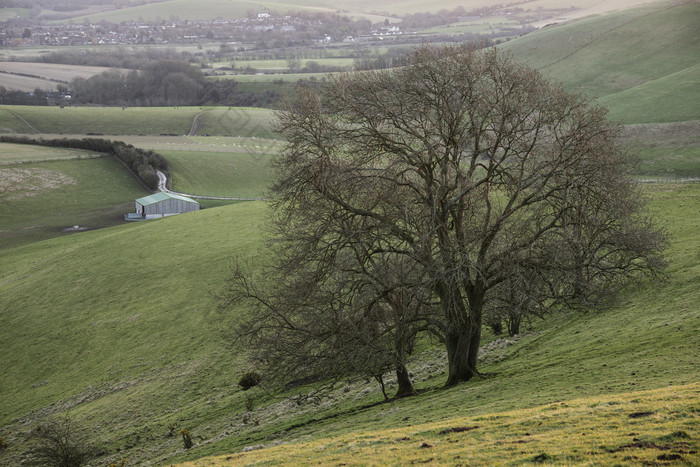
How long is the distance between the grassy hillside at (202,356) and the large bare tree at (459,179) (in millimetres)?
3387

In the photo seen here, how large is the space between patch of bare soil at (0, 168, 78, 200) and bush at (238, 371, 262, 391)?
8707cm

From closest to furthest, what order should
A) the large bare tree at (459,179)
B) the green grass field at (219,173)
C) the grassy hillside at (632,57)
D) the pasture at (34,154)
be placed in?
1. the large bare tree at (459,179)
2. the grassy hillside at (632,57)
3. the green grass field at (219,173)
4. the pasture at (34,154)

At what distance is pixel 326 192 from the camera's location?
901 inches

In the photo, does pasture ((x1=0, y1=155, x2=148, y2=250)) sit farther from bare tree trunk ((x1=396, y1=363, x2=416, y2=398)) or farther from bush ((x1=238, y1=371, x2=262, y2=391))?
bare tree trunk ((x1=396, y1=363, x2=416, y2=398))

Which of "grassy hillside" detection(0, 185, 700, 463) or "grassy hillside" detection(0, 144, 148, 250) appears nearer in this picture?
"grassy hillside" detection(0, 185, 700, 463)

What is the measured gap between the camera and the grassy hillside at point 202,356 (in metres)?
21.7

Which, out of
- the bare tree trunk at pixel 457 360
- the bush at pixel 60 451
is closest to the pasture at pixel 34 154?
the bush at pixel 60 451

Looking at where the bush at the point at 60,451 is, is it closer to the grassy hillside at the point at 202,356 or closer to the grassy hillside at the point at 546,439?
the grassy hillside at the point at 202,356

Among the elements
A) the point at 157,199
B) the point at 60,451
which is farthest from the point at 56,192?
the point at 60,451

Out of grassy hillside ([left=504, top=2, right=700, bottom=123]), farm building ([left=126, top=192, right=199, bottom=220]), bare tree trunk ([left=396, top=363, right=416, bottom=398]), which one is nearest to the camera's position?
bare tree trunk ([left=396, top=363, right=416, bottom=398])

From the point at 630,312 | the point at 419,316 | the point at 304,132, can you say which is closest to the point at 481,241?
the point at 419,316

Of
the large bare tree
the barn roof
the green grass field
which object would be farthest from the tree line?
the large bare tree

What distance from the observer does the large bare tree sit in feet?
71.8

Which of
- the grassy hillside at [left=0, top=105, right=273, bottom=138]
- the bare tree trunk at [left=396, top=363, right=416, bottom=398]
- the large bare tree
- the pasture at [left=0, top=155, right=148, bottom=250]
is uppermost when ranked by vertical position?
the large bare tree
